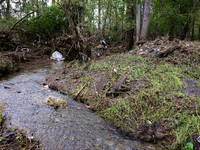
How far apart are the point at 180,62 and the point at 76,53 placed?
4.42m

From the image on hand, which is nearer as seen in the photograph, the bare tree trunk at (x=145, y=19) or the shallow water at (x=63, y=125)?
the shallow water at (x=63, y=125)

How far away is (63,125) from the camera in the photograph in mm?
2172

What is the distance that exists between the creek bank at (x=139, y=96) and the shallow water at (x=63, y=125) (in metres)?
0.21

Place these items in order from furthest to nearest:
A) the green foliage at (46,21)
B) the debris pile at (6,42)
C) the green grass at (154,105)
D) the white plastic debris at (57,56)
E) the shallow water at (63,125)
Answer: the green foliage at (46,21), the white plastic debris at (57,56), the debris pile at (6,42), the green grass at (154,105), the shallow water at (63,125)

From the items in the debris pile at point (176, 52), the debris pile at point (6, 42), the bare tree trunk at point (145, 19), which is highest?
the bare tree trunk at point (145, 19)

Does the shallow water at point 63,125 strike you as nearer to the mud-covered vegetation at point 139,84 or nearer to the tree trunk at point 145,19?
the mud-covered vegetation at point 139,84

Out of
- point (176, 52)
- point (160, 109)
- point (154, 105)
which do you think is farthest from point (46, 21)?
point (160, 109)

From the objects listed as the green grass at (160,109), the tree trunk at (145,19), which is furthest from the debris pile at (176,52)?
the tree trunk at (145,19)

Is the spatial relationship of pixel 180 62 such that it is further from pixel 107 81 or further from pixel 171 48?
pixel 107 81

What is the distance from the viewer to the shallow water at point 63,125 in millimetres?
1858

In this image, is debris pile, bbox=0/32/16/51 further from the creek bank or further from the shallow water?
the shallow water

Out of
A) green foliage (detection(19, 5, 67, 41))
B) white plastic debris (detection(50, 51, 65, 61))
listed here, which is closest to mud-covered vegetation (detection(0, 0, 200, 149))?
white plastic debris (detection(50, 51, 65, 61))

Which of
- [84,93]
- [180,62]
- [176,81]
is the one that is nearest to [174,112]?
[176,81]

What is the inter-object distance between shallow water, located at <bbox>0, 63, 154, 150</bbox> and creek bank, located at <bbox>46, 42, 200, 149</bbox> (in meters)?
0.21
